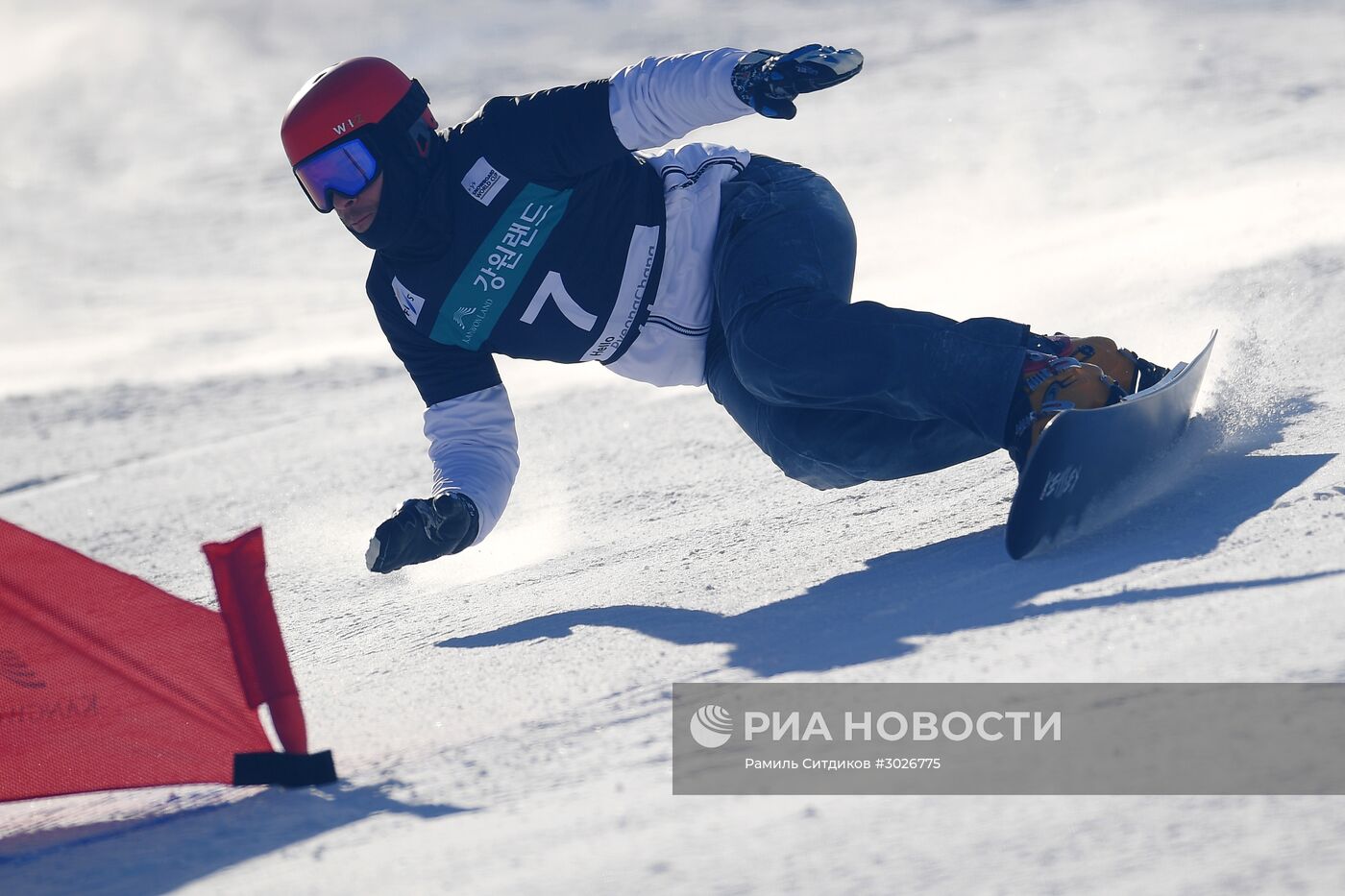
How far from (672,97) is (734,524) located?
103 centimetres

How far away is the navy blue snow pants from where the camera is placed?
99.8 inches

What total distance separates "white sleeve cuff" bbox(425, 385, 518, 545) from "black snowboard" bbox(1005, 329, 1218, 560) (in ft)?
3.62

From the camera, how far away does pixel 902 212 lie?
884 cm

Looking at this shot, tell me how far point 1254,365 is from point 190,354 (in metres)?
6.30

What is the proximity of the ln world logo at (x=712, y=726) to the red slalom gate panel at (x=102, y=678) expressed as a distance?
57 centimetres

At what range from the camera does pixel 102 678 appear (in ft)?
6.66

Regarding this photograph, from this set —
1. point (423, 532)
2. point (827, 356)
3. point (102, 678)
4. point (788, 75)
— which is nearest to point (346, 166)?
point (423, 532)

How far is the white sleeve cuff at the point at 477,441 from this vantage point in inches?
117

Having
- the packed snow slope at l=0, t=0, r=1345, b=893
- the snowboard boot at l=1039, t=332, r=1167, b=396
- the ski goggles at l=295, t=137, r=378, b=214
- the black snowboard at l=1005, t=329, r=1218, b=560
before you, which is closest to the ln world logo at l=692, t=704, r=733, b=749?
the packed snow slope at l=0, t=0, r=1345, b=893

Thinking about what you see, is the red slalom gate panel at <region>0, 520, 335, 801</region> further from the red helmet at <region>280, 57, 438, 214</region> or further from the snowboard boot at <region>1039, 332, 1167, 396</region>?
the snowboard boot at <region>1039, 332, 1167, 396</region>

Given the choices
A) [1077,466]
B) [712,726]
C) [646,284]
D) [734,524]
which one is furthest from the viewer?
[734,524]

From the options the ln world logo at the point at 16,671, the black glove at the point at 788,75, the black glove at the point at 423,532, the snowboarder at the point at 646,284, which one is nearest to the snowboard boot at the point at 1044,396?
the snowboarder at the point at 646,284

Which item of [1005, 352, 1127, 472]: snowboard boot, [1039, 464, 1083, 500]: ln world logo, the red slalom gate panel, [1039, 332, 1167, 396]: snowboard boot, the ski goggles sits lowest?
the red slalom gate panel

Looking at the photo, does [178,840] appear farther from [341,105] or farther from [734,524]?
[734,524]
